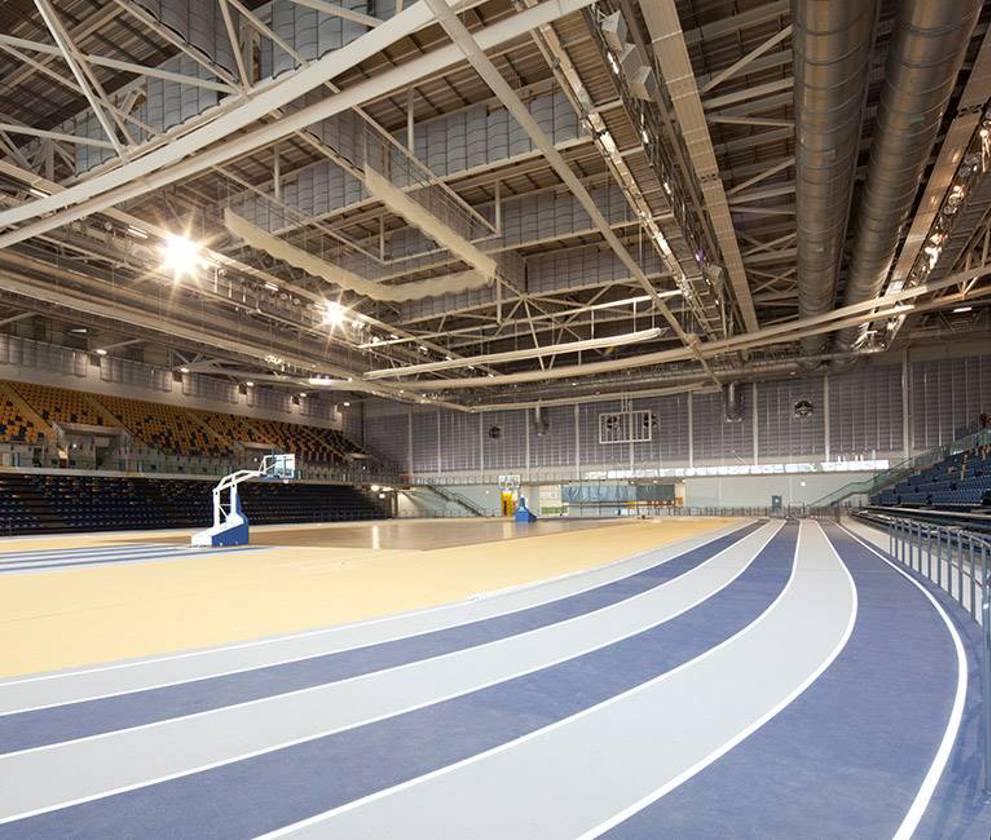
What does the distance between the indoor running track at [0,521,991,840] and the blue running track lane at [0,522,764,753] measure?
0.09 ft

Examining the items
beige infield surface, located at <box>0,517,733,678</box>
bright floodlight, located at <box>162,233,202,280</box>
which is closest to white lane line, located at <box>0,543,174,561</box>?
beige infield surface, located at <box>0,517,733,678</box>

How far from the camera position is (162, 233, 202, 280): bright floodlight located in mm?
17219

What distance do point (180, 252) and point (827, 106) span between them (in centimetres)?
1609

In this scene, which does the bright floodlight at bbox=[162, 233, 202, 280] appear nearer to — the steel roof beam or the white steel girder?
the white steel girder

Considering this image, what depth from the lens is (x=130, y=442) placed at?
34594 millimetres

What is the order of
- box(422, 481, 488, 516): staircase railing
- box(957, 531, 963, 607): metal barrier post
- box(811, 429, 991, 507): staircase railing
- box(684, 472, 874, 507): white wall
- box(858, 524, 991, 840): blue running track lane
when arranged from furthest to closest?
box(422, 481, 488, 516): staircase railing
box(684, 472, 874, 507): white wall
box(811, 429, 991, 507): staircase railing
box(957, 531, 963, 607): metal barrier post
box(858, 524, 991, 840): blue running track lane

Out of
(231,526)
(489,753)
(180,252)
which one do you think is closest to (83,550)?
(231,526)

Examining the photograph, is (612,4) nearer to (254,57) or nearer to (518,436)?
(254,57)

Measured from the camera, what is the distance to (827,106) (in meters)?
9.55

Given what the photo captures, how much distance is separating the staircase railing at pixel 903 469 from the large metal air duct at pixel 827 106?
12.8 m

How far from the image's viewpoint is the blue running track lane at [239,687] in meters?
3.83

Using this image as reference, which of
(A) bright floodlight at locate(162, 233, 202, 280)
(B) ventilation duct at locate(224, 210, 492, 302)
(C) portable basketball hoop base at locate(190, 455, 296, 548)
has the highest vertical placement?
(A) bright floodlight at locate(162, 233, 202, 280)

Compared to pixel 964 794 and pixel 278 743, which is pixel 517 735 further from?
pixel 964 794

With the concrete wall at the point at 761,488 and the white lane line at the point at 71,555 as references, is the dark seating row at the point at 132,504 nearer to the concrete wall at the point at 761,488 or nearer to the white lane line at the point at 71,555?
the white lane line at the point at 71,555
